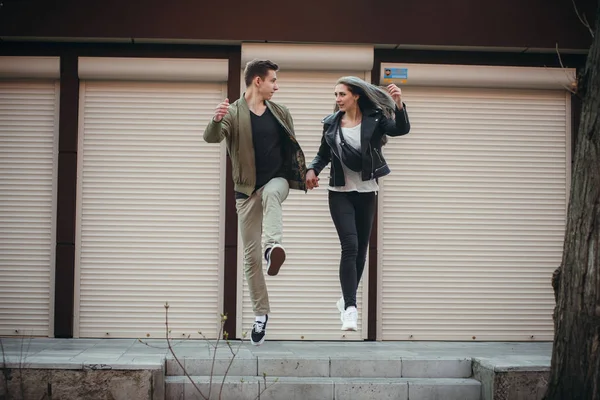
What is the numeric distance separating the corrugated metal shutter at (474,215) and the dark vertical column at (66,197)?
365cm

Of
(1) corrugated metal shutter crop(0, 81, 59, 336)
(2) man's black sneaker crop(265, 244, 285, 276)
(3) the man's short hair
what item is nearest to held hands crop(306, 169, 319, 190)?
(2) man's black sneaker crop(265, 244, 285, 276)

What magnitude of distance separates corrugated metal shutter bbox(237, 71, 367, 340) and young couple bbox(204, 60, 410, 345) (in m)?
2.00

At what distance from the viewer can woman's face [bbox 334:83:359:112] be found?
7.71m

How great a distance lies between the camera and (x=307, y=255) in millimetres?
10164

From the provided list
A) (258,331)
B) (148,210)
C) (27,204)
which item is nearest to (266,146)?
(258,331)

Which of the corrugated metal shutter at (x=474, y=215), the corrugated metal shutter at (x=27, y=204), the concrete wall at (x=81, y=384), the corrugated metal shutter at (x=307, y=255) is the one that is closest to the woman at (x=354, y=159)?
the concrete wall at (x=81, y=384)

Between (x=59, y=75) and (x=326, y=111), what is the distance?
315 cm

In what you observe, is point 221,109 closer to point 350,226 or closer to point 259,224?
point 259,224

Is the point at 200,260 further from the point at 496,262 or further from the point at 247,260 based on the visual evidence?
the point at 496,262

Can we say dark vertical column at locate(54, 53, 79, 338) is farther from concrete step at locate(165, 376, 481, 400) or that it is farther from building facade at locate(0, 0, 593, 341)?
concrete step at locate(165, 376, 481, 400)

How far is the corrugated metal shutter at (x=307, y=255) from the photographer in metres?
10.1

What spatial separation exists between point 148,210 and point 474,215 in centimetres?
388

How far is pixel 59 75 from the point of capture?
399 inches

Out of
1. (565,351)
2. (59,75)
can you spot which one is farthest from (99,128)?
(565,351)
